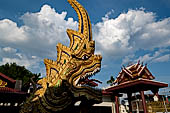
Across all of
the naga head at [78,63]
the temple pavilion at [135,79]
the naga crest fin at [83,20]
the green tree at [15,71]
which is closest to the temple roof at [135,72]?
the temple pavilion at [135,79]

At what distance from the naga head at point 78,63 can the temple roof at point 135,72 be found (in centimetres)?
822

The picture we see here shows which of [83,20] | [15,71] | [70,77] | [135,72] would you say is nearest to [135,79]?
[135,72]

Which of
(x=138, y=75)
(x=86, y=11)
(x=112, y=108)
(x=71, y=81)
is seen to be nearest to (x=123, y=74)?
(x=138, y=75)

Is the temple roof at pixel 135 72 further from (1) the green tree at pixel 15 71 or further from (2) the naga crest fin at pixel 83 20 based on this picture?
(1) the green tree at pixel 15 71

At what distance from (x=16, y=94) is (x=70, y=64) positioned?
4.13 meters

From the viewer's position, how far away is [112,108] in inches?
618

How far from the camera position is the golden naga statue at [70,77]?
3.99 m

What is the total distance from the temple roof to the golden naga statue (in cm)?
827

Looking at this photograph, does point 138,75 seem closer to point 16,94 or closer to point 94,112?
point 94,112

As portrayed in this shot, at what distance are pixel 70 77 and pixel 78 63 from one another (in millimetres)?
586

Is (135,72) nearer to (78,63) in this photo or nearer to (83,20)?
(83,20)

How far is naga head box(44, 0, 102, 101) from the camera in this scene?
415cm

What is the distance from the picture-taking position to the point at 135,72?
11984 millimetres

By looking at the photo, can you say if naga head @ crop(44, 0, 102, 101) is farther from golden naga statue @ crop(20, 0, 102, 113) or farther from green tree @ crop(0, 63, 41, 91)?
green tree @ crop(0, 63, 41, 91)
